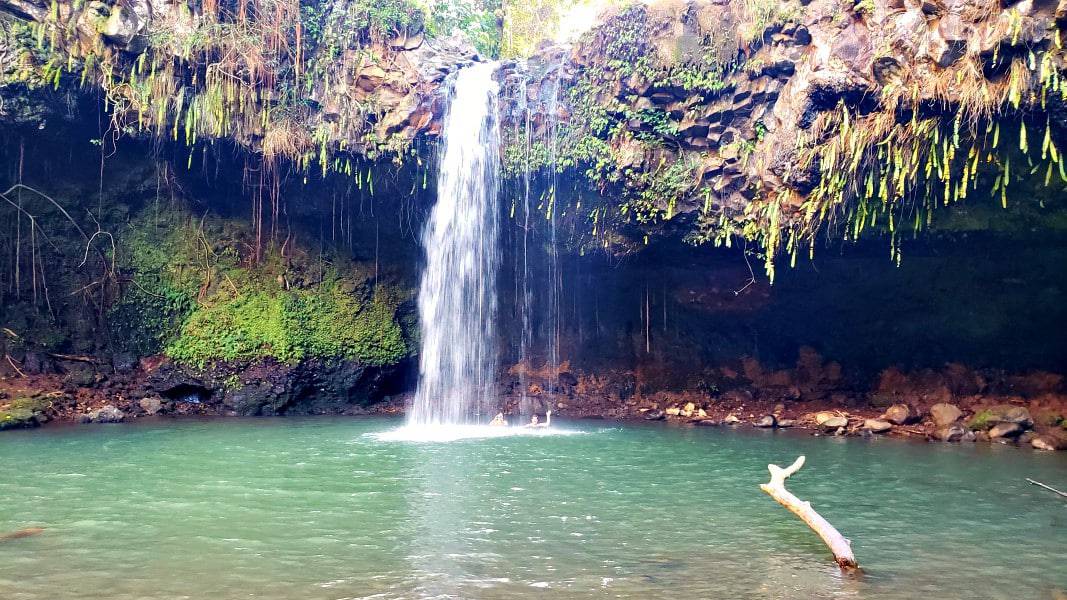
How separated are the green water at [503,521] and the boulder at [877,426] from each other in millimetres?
1990

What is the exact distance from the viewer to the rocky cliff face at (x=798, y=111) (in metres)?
9.73

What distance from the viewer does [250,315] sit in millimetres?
15891

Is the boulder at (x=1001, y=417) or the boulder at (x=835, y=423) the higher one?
the boulder at (x=1001, y=417)

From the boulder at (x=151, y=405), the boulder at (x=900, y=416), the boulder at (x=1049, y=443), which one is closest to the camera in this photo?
the boulder at (x=1049, y=443)

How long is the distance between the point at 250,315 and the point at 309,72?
5.06m

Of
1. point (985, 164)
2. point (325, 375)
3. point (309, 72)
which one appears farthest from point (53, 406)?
point (985, 164)

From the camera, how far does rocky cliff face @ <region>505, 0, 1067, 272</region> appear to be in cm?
973

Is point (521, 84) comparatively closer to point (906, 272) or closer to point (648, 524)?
point (906, 272)

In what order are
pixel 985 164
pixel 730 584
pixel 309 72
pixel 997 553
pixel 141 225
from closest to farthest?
pixel 730 584
pixel 997 553
pixel 985 164
pixel 309 72
pixel 141 225

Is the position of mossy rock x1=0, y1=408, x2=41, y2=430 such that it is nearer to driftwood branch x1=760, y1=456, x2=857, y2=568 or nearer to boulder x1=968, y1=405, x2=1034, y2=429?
driftwood branch x1=760, y1=456, x2=857, y2=568

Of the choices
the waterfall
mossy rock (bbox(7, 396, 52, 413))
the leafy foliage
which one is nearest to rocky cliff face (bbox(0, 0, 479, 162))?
the waterfall

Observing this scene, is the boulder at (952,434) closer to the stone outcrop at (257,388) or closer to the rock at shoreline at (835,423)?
the rock at shoreline at (835,423)

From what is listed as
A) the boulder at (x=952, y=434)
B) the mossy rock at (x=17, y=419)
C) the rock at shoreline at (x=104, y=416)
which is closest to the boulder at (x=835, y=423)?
the boulder at (x=952, y=434)

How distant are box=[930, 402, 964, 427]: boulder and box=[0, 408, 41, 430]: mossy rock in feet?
50.5
